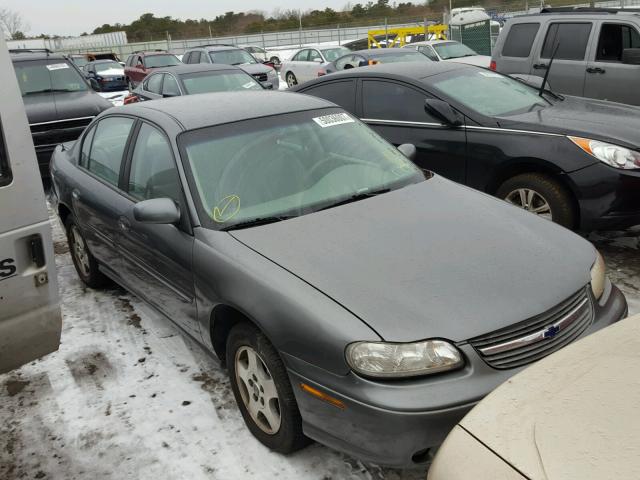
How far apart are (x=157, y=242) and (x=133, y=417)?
941 millimetres

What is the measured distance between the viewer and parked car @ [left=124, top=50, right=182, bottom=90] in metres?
19.0

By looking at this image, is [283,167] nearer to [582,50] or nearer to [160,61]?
[582,50]

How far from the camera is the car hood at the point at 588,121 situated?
4.42 metres

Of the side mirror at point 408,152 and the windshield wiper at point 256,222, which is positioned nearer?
the windshield wiper at point 256,222

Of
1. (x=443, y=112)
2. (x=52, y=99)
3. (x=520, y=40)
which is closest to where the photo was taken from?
(x=443, y=112)

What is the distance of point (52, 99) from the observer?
8.57 meters

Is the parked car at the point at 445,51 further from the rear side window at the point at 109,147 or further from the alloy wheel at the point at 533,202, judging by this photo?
the rear side window at the point at 109,147

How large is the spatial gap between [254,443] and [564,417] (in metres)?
1.64

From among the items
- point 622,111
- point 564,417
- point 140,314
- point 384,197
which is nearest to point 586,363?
point 564,417

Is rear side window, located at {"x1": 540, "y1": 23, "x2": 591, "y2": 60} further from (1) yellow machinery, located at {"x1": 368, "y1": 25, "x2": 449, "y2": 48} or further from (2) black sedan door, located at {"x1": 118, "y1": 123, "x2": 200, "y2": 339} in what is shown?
(1) yellow machinery, located at {"x1": 368, "y1": 25, "x2": 449, "y2": 48}

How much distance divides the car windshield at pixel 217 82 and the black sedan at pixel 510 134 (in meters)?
4.66

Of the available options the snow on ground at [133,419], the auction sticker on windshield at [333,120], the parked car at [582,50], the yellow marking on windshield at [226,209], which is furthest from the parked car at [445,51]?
the yellow marking on windshield at [226,209]

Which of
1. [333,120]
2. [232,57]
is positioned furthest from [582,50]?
[232,57]

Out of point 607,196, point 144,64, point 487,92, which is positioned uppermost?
point 144,64
